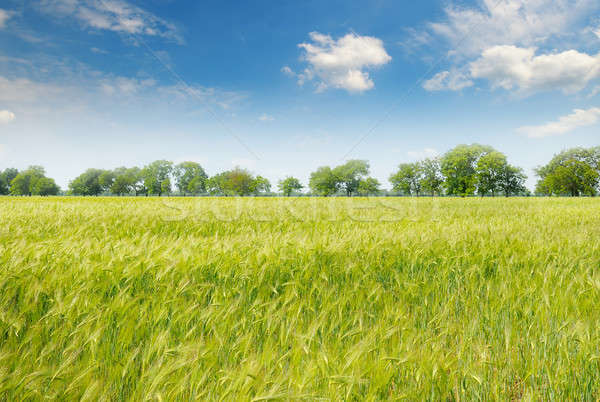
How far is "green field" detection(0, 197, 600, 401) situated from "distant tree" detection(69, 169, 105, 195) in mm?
134629

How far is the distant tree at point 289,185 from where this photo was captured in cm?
12962

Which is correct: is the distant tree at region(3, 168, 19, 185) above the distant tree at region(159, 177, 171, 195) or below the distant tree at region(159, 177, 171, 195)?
above

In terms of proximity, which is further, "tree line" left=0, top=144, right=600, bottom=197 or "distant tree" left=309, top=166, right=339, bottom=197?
"distant tree" left=309, top=166, right=339, bottom=197

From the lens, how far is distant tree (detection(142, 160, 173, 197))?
108062 mm

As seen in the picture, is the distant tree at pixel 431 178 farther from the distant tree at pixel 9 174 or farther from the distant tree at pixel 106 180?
the distant tree at pixel 9 174

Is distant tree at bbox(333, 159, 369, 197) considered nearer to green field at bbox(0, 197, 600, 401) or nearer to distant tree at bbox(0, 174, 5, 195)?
green field at bbox(0, 197, 600, 401)

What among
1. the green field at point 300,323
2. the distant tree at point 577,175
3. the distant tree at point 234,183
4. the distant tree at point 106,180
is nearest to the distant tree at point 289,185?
the distant tree at point 234,183

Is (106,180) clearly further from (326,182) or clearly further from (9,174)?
(326,182)

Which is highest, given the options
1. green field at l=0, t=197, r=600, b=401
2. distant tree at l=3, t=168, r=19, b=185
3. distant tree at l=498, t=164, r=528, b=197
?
distant tree at l=3, t=168, r=19, b=185

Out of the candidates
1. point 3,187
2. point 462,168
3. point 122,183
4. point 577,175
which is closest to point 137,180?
point 122,183

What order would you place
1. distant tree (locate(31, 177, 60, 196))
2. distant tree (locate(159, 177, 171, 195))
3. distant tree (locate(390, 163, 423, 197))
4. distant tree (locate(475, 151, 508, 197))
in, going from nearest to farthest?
distant tree (locate(475, 151, 508, 197))
distant tree (locate(390, 163, 423, 197))
distant tree (locate(159, 177, 171, 195))
distant tree (locate(31, 177, 60, 196))

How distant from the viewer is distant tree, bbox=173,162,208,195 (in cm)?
11319

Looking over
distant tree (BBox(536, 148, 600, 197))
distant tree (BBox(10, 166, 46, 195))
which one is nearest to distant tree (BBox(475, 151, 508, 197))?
Result: distant tree (BBox(536, 148, 600, 197))

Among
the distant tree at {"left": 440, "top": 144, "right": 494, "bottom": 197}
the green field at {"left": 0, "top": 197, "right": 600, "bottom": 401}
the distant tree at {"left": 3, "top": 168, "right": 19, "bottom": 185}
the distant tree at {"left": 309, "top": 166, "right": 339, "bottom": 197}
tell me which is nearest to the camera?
the green field at {"left": 0, "top": 197, "right": 600, "bottom": 401}
